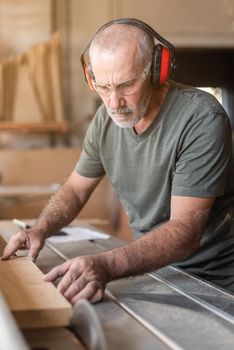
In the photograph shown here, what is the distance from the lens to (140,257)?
4.93 feet

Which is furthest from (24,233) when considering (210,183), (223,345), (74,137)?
(74,137)

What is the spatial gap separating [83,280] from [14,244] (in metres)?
0.47

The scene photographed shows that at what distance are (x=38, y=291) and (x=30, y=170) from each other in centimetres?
401

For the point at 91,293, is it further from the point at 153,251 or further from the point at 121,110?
the point at 121,110

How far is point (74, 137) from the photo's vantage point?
223 inches

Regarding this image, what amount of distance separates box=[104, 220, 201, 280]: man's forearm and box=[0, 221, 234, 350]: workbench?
2.9 inches

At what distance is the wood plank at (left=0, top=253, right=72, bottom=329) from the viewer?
1.19 meters

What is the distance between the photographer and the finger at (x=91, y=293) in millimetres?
1347

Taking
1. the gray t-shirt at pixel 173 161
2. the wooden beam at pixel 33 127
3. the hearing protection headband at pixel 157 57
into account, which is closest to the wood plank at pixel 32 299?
the gray t-shirt at pixel 173 161

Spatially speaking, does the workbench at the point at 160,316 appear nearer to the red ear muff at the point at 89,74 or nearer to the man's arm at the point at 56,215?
the man's arm at the point at 56,215

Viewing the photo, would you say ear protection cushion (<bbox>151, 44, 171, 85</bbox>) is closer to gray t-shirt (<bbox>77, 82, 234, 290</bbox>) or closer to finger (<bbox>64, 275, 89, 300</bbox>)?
gray t-shirt (<bbox>77, 82, 234, 290</bbox>)

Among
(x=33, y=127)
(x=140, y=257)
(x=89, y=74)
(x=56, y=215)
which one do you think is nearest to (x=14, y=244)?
(x=56, y=215)

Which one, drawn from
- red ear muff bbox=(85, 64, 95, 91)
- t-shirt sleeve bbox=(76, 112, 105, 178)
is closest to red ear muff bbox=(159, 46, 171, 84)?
red ear muff bbox=(85, 64, 95, 91)

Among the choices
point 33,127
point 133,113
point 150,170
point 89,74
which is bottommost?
point 33,127
